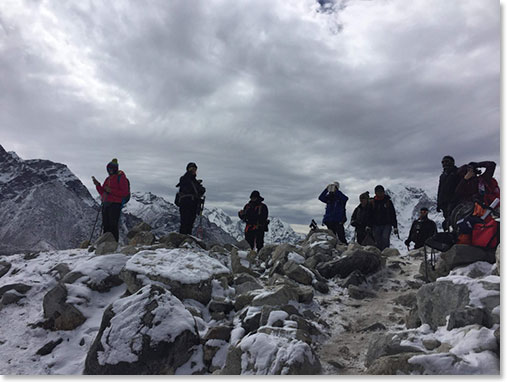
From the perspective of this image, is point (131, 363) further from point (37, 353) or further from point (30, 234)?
point (30, 234)

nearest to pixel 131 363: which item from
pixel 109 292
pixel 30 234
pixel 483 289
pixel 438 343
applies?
pixel 109 292

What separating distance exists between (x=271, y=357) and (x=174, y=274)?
3331mm

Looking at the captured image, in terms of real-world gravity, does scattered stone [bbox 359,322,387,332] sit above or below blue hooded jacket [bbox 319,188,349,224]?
below

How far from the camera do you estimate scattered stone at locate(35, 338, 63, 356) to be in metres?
5.30

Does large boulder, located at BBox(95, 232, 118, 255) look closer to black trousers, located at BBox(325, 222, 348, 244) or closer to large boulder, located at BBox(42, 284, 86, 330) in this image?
large boulder, located at BBox(42, 284, 86, 330)

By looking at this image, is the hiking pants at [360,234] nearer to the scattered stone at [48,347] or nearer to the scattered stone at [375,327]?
the scattered stone at [375,327]

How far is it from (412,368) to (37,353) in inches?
228

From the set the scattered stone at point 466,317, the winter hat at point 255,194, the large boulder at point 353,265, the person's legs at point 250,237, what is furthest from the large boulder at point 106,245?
the scattered stone at point 466,317

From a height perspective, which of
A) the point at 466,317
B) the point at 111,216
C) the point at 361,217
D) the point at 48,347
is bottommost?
the point at 48,347

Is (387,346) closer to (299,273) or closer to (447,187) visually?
(299,273)

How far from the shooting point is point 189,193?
11.0m

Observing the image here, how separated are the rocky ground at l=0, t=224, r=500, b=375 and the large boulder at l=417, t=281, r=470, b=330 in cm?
1

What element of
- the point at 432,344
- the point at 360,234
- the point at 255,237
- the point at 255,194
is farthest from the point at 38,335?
→ the point at 360,234

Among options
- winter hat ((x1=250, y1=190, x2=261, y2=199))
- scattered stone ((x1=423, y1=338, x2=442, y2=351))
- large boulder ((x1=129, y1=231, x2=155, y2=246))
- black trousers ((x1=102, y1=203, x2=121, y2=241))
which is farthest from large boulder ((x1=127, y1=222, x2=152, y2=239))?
scattered stone ((x1=423, y1=338, x2=442, y2=351))
